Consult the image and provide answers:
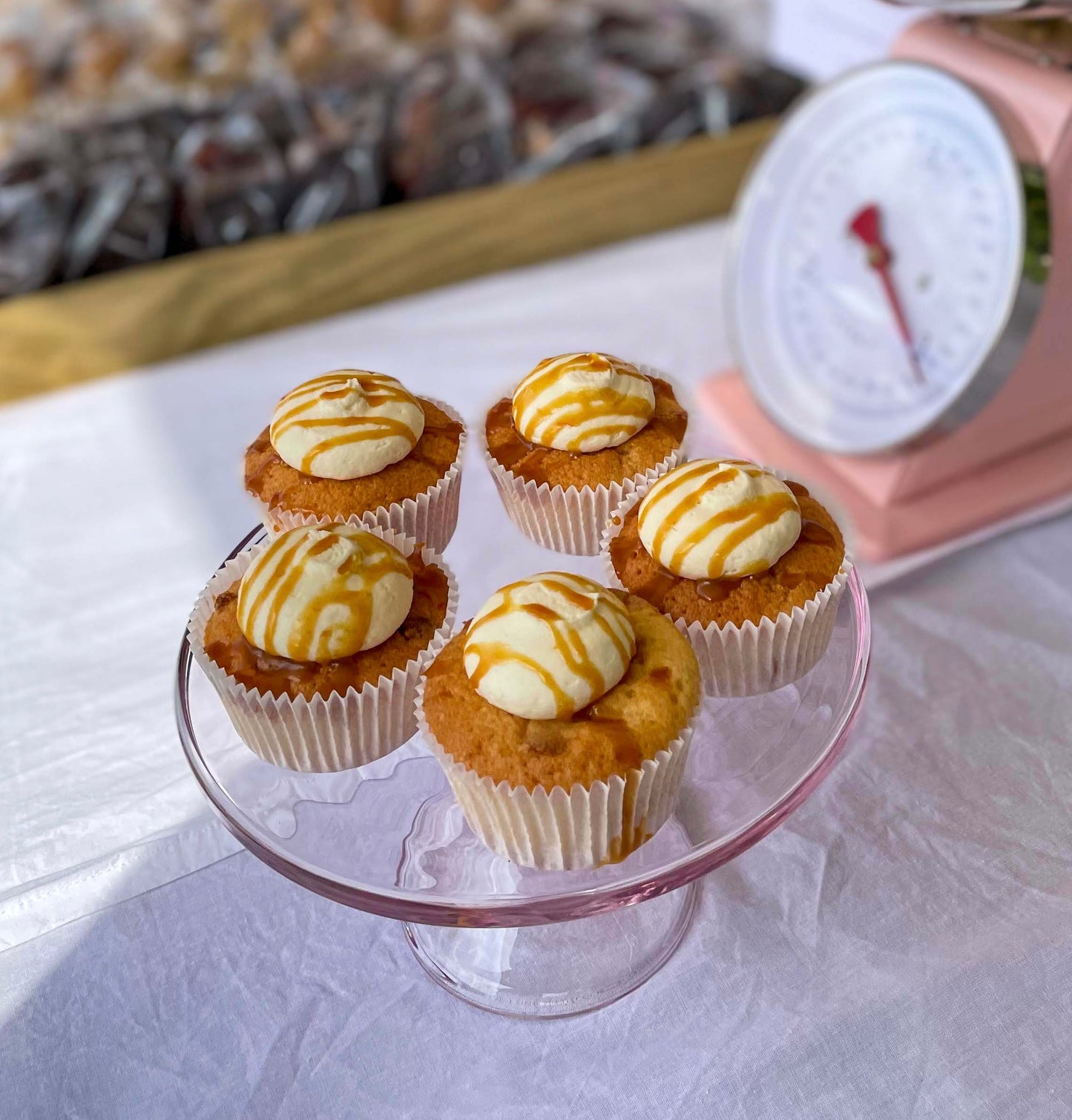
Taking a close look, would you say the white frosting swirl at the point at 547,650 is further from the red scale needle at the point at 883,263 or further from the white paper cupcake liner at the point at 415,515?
the red scale needle at the point at 883,263

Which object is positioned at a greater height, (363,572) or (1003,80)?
(1003,80)

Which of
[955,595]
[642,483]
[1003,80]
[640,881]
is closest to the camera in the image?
[640,881]

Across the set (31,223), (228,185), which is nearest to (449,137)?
(228,185)

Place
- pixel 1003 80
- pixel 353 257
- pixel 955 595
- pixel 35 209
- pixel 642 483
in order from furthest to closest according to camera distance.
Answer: pixel 353 257
pixel 35 209
pixel 955 595
pixel 1003 80
pixel 642 483

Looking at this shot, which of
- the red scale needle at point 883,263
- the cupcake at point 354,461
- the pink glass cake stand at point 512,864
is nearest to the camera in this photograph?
the pink glass cake stand at point 512,864

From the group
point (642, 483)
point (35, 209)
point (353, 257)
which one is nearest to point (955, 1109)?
point (642, 483)

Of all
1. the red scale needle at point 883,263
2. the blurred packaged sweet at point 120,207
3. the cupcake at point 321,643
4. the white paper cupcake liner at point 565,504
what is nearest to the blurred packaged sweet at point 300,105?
the blurred packaged sweet at point 120,207

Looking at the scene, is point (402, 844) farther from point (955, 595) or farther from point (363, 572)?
point (955, 595)
